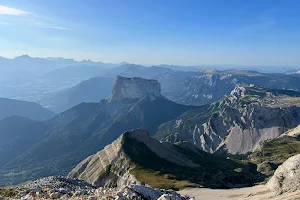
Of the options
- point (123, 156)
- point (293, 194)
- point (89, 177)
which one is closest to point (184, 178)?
point (123, 156)

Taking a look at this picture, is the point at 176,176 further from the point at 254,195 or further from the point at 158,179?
the point at 254,195

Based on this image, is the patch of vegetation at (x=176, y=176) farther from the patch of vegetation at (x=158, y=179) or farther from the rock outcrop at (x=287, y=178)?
the rock outcrop at (x=287, y=178)

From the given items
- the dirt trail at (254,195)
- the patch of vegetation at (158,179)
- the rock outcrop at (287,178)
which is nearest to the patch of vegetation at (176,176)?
the patch of vegetation at (158,179)

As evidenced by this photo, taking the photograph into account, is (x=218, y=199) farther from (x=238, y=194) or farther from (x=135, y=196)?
(x=135, y=196)

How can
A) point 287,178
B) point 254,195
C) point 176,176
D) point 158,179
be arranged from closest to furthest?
point 287,178, point 254,195, point 158,179, point 176,176

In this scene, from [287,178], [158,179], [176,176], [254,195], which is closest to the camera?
[287,178]

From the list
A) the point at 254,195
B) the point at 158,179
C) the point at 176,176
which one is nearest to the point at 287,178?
the point at 254,195

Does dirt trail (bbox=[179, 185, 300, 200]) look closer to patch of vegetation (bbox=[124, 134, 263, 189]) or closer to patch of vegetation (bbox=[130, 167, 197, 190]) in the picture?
patch of vegetation (bbox=[130, 167, 197, 190])

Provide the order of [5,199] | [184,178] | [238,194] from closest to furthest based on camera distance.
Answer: [5,199] < [238,194] < [184,178]
